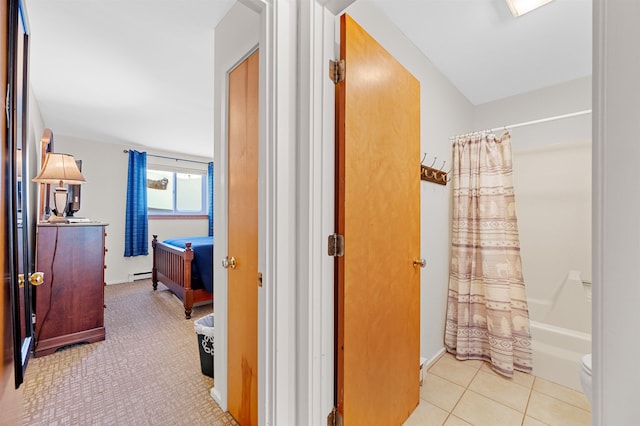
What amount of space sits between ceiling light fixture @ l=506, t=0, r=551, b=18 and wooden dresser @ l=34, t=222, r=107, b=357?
3507mm

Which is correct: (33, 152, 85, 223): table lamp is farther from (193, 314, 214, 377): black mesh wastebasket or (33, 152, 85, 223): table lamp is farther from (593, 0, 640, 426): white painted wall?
(593, 0, 640, 426): white painted wall

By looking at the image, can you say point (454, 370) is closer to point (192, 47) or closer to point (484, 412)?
point (484, 412)

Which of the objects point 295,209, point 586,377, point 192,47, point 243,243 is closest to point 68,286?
point 243,243

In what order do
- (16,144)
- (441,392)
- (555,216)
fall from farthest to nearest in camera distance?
(555,216), (441,392), (16,144)

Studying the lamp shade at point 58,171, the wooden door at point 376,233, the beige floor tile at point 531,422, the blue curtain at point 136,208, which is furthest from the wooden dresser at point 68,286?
the beige floor tile at point 531,422

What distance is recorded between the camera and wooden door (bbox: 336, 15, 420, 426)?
3.76 feet

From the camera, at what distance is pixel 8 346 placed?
2.51 feet

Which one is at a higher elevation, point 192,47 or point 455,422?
point 192,47

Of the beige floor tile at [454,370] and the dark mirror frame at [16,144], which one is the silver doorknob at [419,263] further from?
the dark mirror frame at [16,144]

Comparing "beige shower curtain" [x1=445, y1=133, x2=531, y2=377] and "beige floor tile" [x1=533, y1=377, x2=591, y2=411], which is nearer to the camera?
"beige floor tile" [x1=533, y1=377, x2=591, y2=411]

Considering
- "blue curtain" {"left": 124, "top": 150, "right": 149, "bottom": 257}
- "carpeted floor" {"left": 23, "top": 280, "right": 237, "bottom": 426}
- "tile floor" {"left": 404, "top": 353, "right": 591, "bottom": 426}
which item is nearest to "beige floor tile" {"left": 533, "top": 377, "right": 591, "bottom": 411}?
"tile floor" {"left": 404, "top": 353, "right": 591, "bottom": 426}

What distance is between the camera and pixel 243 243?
1429 millimetres

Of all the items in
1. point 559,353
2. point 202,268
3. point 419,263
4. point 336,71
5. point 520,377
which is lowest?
point 520,377

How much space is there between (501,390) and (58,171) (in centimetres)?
392
